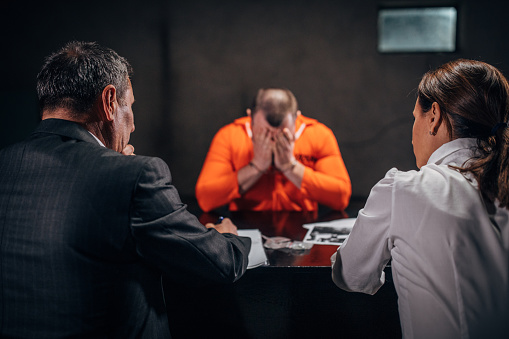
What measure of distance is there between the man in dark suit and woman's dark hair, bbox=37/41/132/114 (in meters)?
0.05

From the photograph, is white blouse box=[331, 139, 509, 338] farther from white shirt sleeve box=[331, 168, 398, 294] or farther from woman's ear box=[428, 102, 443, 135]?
woman's ear box=[428, 102, 443, 135]

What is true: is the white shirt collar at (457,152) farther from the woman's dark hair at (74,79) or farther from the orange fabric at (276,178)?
the orange fabric at (276,178)

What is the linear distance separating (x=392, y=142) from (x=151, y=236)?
2.84 metres

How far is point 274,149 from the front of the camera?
2.15 meters

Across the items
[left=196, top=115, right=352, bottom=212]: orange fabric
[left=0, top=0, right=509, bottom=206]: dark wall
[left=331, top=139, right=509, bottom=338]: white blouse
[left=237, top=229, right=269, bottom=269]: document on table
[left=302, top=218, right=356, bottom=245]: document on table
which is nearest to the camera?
[left=331, top=139, right=509, bottom=338]: white blouse

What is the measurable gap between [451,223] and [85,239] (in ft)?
2.47

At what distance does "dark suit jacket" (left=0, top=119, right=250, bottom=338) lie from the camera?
32.4 inches

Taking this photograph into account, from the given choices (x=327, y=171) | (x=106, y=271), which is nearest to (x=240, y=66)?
(x=327, y=171)

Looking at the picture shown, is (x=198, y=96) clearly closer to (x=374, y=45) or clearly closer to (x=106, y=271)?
(x=374, y=45)

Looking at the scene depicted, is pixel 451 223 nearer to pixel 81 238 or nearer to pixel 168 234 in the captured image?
pixel 168 234

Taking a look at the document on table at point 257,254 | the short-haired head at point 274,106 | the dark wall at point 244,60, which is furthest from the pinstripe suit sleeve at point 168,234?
the dark wall at point 244,60

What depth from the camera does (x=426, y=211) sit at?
2.72ft

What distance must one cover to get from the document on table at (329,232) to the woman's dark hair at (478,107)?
2.10 feet

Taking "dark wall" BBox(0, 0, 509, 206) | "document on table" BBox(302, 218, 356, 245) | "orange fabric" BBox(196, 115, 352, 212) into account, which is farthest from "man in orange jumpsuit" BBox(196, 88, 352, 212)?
"dark wall" BBox(0, 0, 509, 206)
